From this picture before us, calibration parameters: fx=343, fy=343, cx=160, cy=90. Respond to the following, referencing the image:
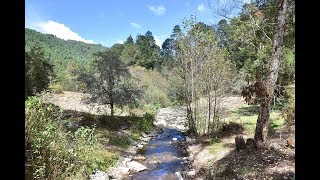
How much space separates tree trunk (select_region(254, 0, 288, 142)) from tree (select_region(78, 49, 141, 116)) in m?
15.4

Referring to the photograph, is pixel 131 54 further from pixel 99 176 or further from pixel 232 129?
pixel 99 176

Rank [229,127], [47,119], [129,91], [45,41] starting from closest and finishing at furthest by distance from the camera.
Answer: [47,119]
[229,127]
[129,91]
[45,41]

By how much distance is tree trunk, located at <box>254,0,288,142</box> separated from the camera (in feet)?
35.4

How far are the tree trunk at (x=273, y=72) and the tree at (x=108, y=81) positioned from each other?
1542cm

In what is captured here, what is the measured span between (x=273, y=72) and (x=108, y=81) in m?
16.3

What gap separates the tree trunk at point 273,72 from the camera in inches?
425

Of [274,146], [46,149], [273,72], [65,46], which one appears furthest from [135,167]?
[65,46]

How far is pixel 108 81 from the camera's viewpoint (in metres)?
25.6

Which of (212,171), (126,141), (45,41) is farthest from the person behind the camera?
(45,41)
